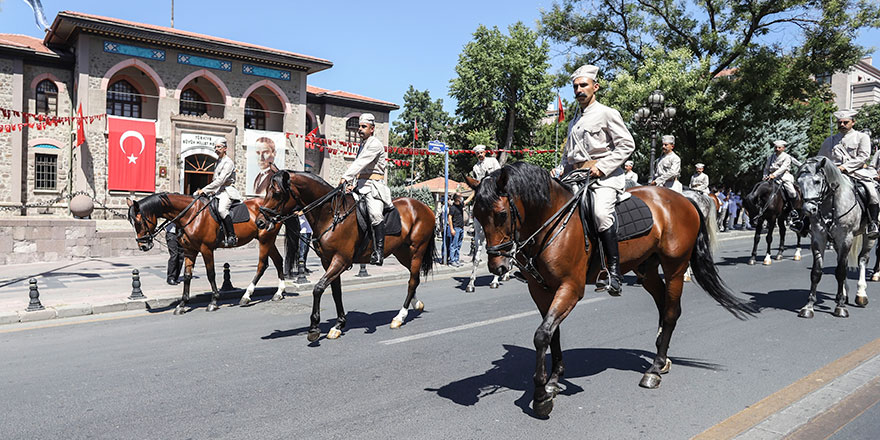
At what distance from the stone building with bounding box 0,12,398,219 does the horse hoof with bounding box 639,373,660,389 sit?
80.7 feet

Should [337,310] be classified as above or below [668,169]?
below

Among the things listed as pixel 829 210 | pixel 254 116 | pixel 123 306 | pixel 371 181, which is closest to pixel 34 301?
pixel 123 306

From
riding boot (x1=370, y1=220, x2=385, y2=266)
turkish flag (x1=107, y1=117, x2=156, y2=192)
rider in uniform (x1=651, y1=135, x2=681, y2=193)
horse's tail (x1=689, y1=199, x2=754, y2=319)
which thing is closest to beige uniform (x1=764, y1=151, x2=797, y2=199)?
rider in uniform (x1=651, y1=135, x2=681, y2=193)

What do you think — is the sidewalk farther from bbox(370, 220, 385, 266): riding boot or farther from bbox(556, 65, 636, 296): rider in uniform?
bbox(556, 65, 636, 296): rider in uniform

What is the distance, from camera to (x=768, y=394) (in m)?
4.95

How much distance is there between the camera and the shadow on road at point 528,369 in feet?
16.4

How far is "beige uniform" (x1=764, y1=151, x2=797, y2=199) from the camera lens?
12.6 metres

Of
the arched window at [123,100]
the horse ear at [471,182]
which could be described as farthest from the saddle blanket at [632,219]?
the arched window at [123,100]

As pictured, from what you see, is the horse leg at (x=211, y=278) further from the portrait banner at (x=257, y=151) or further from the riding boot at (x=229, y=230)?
the portrait banner at (x=257, y=151)

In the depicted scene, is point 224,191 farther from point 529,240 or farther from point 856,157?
point 856,157

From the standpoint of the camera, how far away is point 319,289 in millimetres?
6836

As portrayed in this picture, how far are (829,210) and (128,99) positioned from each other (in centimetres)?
2927

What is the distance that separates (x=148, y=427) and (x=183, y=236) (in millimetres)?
5910

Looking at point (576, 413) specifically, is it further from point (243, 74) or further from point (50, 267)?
point (243, 74)
